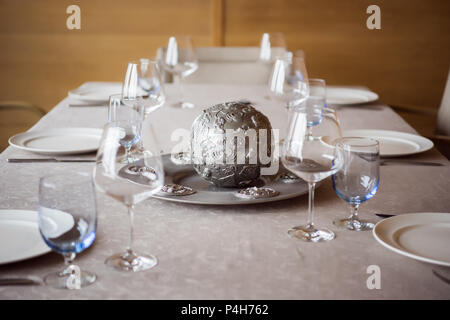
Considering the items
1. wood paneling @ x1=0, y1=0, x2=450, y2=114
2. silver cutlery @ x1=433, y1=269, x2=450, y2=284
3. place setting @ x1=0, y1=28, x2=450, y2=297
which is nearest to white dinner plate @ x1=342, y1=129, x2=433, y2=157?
place setting @ x1=0, y1=28, x2=450, y2=297

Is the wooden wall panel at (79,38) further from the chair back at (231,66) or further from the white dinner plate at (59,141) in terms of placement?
the white dinner plate at (59,141)

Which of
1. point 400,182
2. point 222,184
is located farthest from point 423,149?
point 222,184

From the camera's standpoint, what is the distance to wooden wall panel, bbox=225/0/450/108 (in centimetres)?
366

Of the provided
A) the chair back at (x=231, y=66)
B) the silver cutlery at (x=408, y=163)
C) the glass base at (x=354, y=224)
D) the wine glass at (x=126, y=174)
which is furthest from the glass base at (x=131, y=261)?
the chair back at (x=231, y=66)

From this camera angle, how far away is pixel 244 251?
0.93 metres

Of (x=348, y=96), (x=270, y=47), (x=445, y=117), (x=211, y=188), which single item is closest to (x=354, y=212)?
(x=211, y=188)

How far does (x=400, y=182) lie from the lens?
1.29 meters

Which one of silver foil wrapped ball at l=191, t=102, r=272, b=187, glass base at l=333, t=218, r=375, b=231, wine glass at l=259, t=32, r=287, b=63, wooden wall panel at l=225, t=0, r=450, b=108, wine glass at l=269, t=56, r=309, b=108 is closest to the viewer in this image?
glass base at l=333, t=218, r=375, b=231

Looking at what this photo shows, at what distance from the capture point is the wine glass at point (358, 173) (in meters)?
1.00

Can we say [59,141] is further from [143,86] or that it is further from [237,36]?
[237,36]

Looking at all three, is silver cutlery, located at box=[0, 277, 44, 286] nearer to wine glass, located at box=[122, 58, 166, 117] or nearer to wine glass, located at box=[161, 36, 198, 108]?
wine glass, located at box=[122, 58, 166, 117]

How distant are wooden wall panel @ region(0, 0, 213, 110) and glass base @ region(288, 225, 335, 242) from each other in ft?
9.53
